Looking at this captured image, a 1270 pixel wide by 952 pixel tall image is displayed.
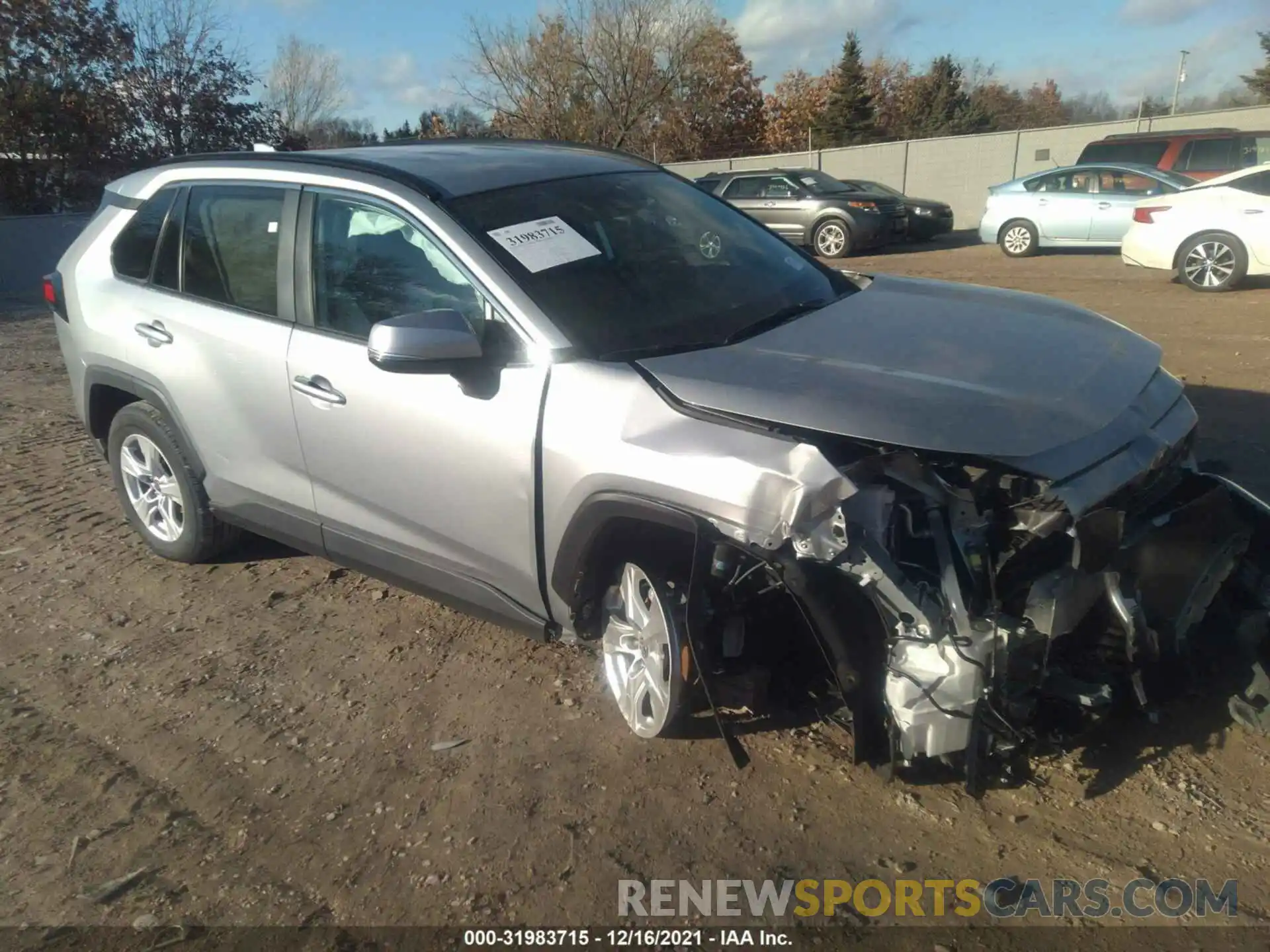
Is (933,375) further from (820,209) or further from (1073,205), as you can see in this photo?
(820,209)

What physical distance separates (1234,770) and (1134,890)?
66 centimetres

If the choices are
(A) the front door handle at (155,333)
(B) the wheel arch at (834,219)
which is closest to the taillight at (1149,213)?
(B) the wheel arch at (834,219)

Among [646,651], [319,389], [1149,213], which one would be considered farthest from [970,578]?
[1149,213]

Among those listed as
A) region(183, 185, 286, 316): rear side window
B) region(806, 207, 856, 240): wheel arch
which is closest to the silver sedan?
region(806, 207, 856, 240): wheel arch

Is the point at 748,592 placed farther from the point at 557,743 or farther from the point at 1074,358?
the point at 1074,358

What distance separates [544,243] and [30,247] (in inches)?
721

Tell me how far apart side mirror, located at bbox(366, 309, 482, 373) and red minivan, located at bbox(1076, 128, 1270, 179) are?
A: 54.6 feet

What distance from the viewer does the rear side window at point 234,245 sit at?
3.95 m

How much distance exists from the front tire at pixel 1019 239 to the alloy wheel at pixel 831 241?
2.54m

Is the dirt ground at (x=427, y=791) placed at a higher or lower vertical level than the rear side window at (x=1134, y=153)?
lower

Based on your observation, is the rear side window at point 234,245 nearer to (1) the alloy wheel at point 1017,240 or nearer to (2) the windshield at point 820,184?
(2) the windshield at point 820,184

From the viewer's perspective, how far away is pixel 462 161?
3871 millimetres

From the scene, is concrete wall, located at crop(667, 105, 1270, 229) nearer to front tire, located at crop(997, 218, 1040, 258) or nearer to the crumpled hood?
front tire, located at crop(997, 218, 1040, 258)

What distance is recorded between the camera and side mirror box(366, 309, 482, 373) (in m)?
3.02
